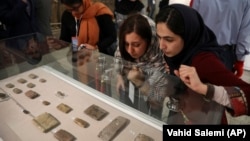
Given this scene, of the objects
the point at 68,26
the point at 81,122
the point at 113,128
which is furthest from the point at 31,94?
the point at 68,26

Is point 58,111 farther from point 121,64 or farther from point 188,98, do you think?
point 188,98

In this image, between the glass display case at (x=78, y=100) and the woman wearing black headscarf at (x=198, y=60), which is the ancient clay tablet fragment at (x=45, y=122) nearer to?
the glass display case at (x=78, y=100)

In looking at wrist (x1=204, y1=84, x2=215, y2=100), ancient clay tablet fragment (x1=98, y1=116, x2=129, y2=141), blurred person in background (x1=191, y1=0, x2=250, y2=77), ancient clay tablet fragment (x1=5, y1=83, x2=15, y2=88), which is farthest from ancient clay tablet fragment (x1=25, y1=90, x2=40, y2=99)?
blurred person in background (x1=191, y1=0, x2=250, y2=77)

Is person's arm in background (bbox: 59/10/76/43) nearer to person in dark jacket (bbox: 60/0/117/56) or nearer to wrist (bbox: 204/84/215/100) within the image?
person in dark jacket (bbox: 60/0/117/56)

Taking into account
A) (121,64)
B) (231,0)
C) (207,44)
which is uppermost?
(231,0)

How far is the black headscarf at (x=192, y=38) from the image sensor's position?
39.0 inches

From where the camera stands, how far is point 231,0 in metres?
1.63

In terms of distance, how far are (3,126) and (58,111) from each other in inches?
10.1

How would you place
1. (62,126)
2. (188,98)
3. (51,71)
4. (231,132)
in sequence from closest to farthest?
(231,132)
(188,98)
(62,126)
(51,71)

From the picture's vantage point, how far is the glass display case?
1002 mm

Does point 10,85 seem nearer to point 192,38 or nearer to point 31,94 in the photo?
point 31,94

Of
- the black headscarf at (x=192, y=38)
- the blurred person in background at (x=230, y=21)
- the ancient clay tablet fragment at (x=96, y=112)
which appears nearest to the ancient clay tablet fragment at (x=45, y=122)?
the ancient clay tablet fragment at (x=96, y=112)

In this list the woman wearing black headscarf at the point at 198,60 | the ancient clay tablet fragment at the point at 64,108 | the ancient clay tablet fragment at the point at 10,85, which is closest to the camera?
the woman wearing black headscarf at the point at 198,60

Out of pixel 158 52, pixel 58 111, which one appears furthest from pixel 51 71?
pixel 158 52
